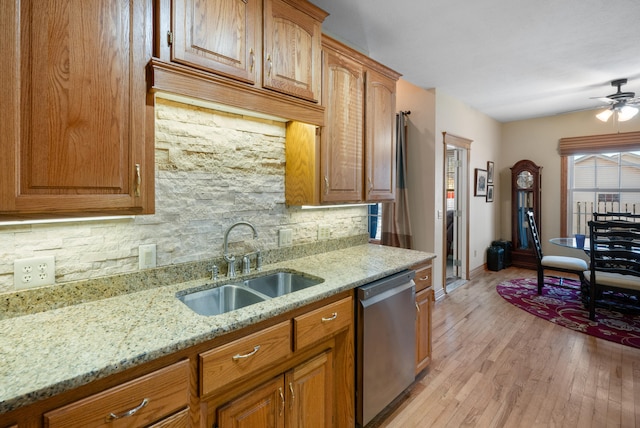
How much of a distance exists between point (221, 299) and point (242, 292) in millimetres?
119

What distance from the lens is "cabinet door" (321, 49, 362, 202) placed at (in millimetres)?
2121

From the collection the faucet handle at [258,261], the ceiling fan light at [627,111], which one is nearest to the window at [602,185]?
the ceiling fan light at [627,111]

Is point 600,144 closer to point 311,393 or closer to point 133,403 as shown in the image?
point 311,393

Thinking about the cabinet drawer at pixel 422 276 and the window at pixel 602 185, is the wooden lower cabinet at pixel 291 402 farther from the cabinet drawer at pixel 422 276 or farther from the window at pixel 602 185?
the window at pixel 602 185

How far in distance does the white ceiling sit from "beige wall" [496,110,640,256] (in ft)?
3.75

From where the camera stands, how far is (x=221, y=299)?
5.79 feet

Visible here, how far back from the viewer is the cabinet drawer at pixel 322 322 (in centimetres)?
149

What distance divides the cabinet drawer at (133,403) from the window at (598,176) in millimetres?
6600

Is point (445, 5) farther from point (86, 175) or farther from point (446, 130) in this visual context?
point (86, 175)

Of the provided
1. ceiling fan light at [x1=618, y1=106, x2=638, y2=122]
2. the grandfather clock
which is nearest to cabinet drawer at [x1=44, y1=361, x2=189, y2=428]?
ceiling fan light at [x1=618, y1=106, x2=638, y2=122]

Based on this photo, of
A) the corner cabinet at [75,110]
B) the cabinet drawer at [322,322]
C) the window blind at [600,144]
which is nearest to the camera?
the corner cabinet at [75,110]

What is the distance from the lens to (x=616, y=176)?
5.25 m

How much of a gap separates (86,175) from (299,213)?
4.64 ft

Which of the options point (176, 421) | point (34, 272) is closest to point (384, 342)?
point (176, 421)
